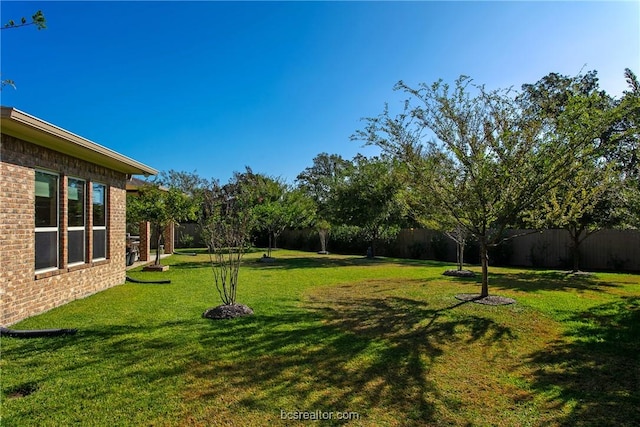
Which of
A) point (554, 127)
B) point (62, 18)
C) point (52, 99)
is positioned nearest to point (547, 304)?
point (554, 127)

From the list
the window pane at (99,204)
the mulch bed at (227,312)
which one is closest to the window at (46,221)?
the window pane at (99,204)

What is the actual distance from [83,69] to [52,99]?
1.35 m

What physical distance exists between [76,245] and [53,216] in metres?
1.16

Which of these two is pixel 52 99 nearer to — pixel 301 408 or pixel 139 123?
pixel 139 123

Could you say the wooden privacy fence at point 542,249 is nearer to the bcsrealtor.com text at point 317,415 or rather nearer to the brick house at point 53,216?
the brick house at point 53,216

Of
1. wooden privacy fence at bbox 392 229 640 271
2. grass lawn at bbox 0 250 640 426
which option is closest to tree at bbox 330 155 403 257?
wooden privacy fence at bbox 392 229 640 271

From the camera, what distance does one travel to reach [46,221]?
24.2ft

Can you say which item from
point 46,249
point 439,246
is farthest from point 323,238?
point 46,249

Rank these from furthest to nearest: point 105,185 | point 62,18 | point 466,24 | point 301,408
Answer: point 105,185 → point 466,24 → point 62,18 → point 301,408

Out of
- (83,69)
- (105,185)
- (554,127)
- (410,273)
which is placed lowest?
(410,273)

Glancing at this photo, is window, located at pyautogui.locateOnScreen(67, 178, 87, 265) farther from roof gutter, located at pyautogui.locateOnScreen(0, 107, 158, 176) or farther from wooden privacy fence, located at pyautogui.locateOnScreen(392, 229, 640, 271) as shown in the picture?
wooden privacy fence, located at pyautogui.locateOnScreen(392, 229, 640, 271)

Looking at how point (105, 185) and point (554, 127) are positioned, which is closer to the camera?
point (554, 127)

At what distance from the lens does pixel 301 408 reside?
355cm

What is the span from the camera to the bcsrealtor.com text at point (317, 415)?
11.1 feet
